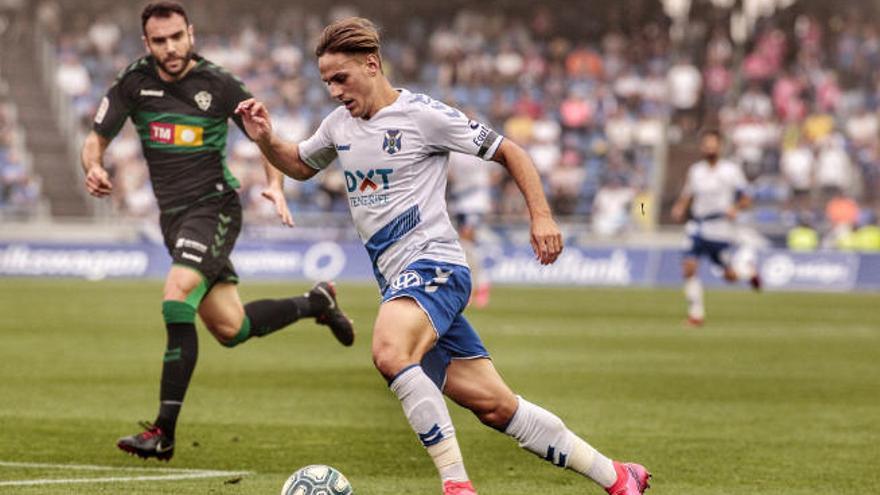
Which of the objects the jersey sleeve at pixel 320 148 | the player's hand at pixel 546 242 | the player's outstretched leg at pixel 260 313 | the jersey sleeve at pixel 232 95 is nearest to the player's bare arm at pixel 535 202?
the player's hand at pixel 546 242

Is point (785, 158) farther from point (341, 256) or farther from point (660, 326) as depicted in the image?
point (660, 326)

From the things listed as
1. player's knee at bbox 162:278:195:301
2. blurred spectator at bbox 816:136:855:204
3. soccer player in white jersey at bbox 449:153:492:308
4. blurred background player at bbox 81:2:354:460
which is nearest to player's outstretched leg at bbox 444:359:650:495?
blurred background player at bbox 81:2:354:460

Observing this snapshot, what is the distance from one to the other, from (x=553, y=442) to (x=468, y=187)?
58.2 ft

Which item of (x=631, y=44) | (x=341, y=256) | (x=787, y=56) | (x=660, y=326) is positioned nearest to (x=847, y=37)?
(x=787, y=56)

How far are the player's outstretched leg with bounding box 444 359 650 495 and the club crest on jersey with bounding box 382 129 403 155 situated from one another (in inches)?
38.4

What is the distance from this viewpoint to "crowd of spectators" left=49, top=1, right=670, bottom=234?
3388 cm

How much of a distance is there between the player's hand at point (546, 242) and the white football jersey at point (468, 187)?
17.6m

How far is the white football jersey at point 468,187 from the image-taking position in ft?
80.1

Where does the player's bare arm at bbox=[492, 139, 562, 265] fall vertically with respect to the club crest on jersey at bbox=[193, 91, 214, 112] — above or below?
below

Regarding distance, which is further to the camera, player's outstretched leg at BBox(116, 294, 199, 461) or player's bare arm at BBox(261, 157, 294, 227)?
player's bare arm at BBox(261, 157, 294, 227)

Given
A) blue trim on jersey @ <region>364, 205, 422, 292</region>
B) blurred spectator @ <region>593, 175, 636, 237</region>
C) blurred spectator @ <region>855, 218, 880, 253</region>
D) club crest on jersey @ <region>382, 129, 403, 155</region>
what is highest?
club crest on jersey @ <region>382, 129, 403, 155</region>

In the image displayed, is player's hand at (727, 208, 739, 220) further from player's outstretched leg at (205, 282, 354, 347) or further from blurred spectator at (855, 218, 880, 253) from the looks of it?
player's outstretched leg at (205, 282, 354, 347)

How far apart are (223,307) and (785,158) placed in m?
25.8

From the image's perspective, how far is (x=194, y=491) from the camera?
7.71 m
